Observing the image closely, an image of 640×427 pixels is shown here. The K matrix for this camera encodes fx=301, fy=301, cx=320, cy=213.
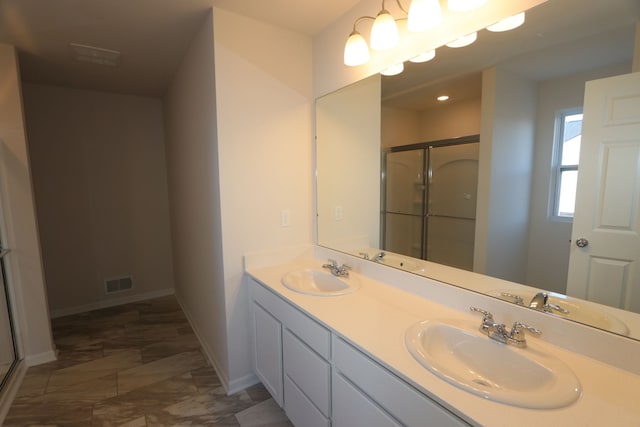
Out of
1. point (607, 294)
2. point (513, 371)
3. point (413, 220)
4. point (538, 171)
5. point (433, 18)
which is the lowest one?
point (513, 371)

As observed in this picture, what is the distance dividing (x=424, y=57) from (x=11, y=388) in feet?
11.1

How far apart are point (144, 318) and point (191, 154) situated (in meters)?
1.94

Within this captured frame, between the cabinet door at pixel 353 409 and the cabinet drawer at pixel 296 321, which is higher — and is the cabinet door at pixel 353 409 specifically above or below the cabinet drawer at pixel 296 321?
below

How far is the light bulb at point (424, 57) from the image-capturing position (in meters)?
1.49

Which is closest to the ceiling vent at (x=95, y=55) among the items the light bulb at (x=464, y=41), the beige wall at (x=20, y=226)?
the beige wall at (x=20, y=226)

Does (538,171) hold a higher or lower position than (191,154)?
lower

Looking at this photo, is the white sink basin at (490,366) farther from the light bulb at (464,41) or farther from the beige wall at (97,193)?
the beige wall at (97,193)

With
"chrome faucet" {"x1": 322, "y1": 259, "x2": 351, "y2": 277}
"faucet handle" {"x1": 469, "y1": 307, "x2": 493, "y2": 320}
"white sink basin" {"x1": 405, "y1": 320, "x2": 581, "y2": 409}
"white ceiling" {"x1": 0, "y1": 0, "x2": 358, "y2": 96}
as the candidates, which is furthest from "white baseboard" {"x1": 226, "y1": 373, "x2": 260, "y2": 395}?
"white ceiling" {"x1": 0, "y1": 0, "x2": 358, "y2": 96}

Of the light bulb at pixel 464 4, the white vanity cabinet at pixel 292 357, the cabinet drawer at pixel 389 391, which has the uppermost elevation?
the light bulb at pixel 464 4

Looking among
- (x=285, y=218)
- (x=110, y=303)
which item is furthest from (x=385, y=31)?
(x=110, y=303)

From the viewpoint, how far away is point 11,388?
6.86ft

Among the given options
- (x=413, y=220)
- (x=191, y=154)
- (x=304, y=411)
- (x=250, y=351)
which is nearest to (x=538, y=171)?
(x=413, y=220)

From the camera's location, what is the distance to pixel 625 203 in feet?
3.23

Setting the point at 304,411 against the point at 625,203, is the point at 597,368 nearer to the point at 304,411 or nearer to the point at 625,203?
the point at 625,203
